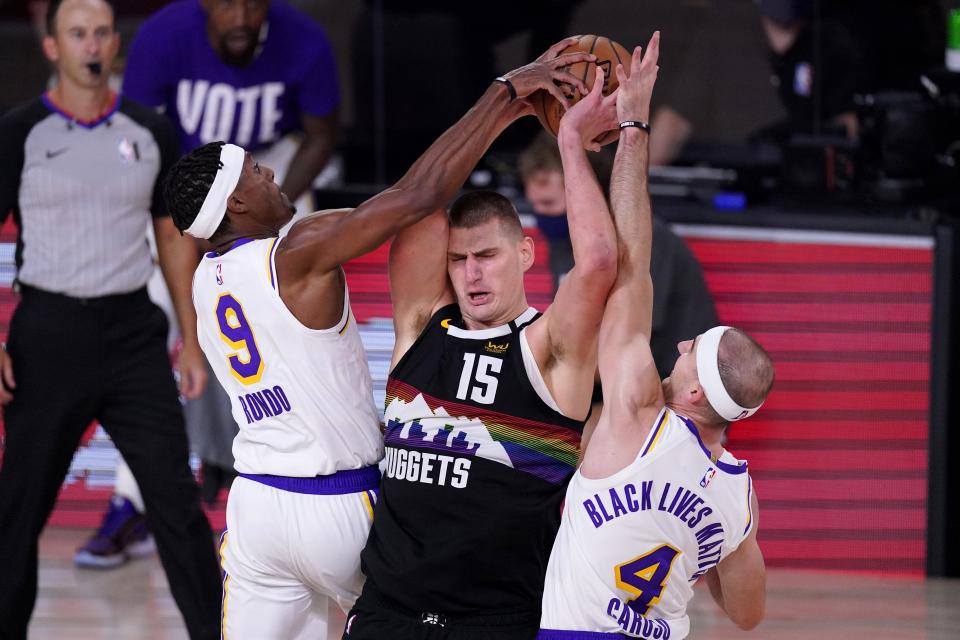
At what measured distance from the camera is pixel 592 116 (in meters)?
3.92

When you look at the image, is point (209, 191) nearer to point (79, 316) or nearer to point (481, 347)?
point (481, 347)

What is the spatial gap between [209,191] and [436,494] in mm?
1066

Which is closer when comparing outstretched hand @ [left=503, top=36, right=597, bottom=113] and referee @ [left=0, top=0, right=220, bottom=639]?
outstretched hand @ [left=503, top=36, right=597, bottom=113]

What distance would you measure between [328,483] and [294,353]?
0.38 m

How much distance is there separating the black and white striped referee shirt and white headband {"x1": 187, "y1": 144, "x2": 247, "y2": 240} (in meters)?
1.22

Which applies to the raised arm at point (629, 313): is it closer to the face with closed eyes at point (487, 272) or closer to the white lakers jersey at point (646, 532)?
the white lakers jersey at point (646, 532)

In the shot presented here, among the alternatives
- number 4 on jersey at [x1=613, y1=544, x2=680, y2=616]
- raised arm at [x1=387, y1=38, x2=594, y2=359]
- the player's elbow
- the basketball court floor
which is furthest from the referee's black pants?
the player's elbow

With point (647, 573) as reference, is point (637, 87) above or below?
above

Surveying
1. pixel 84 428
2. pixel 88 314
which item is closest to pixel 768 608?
pixel 84 428

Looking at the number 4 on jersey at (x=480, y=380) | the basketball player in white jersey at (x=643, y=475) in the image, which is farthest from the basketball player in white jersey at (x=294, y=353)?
the basketball player in white jersey at (x=643, y=475)

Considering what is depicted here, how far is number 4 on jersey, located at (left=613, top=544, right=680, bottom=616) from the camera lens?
3705 mm

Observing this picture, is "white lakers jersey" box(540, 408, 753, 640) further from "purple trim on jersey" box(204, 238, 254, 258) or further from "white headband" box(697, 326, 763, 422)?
"purple trim on jersey" box(204, 238, 254, 258)

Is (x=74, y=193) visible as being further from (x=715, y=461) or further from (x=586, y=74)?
(x=715, y=461)

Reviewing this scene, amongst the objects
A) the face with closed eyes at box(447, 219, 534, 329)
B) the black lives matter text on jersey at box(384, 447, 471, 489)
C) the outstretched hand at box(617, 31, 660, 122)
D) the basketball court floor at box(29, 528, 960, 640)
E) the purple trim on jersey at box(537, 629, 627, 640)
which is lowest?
the basketball court floor at box(29, 528, 960, 640)
